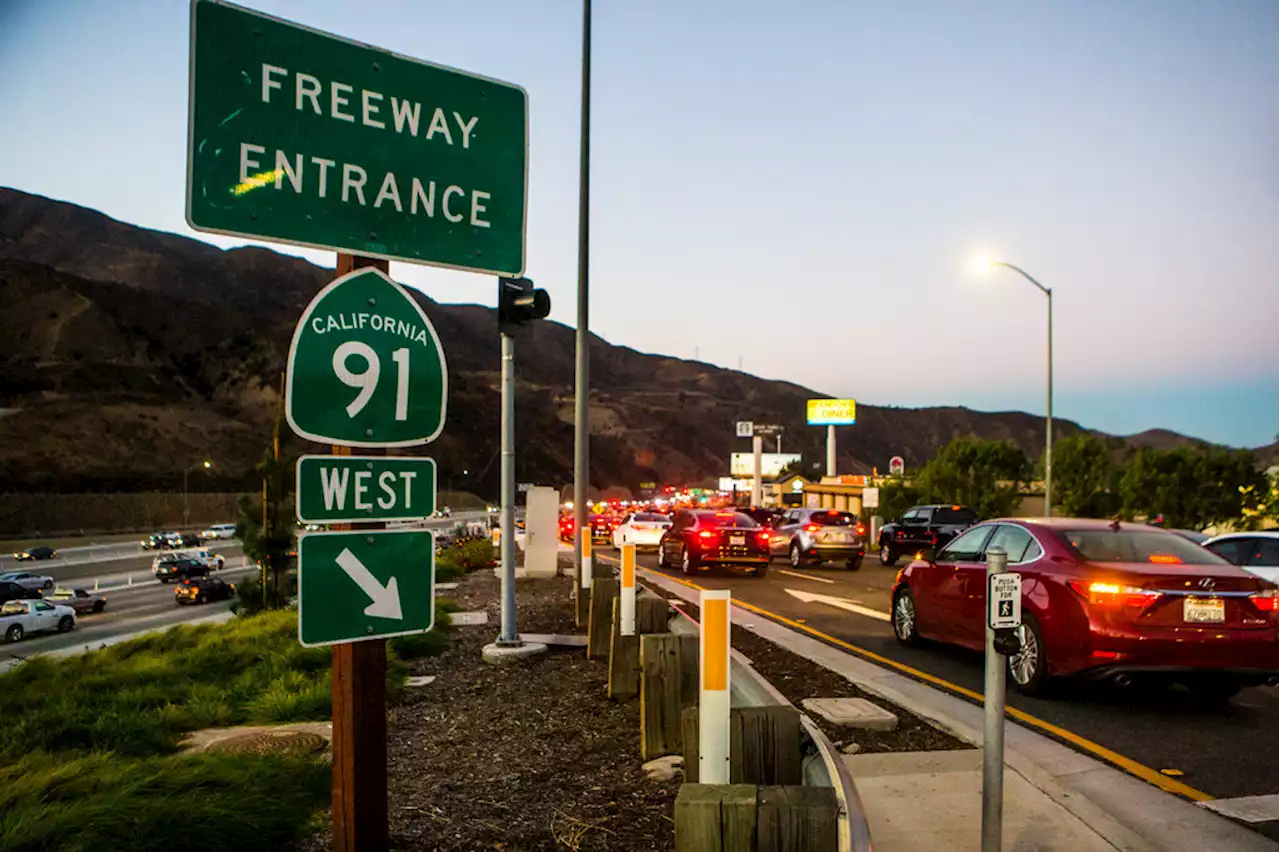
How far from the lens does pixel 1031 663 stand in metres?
8.62

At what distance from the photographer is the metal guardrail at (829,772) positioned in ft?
11.7

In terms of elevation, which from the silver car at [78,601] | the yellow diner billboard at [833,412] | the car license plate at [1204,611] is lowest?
the silver car at [78,601]

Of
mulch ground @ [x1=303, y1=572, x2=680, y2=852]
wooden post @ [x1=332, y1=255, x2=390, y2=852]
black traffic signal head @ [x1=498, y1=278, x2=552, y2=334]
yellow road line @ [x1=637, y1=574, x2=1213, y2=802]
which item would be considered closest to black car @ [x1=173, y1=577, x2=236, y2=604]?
black traffic signal head @ [x1=498, y1=278, x2=552, y2=334]

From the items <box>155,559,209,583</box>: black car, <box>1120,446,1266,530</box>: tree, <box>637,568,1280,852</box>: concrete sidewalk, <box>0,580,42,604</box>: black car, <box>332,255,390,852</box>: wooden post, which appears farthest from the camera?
<box>155,559,209,583</box>: black car

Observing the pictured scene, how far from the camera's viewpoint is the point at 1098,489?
47844 millimetres

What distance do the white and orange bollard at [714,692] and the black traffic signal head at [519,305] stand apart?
5.88m

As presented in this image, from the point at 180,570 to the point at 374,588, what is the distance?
74221 millimetres

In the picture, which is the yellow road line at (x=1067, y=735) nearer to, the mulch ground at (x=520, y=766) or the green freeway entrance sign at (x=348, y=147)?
the mulch ground at (x=520, y=766)

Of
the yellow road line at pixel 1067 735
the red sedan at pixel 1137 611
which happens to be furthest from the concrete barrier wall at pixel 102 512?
the red sedan at pixel 1137 611

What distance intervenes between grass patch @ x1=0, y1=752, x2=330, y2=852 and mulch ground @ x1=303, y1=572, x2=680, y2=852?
36 cm

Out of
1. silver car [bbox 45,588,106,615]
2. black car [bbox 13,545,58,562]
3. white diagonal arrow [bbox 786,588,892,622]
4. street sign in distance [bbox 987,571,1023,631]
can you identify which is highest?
street sign in distance [bbox 987,571,1023,631]

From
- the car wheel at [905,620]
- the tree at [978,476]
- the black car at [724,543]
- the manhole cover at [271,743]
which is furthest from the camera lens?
the tree at [978,476]

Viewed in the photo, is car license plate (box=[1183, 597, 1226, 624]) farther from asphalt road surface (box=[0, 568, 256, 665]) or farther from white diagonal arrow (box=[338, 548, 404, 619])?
asphalt road surface (box=[0, 568, 256, 665])

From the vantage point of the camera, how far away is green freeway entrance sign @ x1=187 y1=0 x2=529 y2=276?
131 inches
